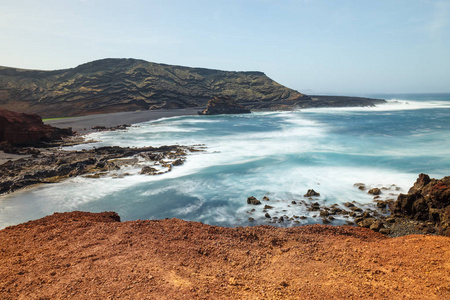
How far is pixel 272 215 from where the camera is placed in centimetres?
982

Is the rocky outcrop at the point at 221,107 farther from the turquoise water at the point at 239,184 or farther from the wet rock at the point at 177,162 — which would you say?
the wet rock at the point at 177,162

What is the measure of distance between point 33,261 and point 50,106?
65.6 metres

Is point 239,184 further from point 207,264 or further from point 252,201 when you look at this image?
point 207,264

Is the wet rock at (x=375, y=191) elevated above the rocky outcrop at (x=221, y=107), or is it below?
below

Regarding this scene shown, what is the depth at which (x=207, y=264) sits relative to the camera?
5020 millimetres

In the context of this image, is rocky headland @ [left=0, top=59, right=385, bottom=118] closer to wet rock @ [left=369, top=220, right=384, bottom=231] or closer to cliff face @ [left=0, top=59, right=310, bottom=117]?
cliff face @ [left=0, top=59, right=310, bottom=117]

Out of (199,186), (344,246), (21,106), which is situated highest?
(21,106)

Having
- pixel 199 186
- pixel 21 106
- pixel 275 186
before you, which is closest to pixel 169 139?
pixel 199 186

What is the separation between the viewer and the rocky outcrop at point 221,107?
6082 centimetres

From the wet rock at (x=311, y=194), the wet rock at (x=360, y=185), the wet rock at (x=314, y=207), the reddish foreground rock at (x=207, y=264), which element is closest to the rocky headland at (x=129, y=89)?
the wet rock at (x=311, y=194)

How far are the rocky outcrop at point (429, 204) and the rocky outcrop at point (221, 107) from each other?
5296 centimetres

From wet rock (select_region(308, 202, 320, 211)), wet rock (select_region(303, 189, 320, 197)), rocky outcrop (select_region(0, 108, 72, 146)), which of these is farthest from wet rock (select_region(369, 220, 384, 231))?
rocky outcrop (select_region(0, 108, 72, 146))

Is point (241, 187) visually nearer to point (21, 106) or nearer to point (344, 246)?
point (344, 246)

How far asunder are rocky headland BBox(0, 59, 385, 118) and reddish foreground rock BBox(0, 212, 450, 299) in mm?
59894
